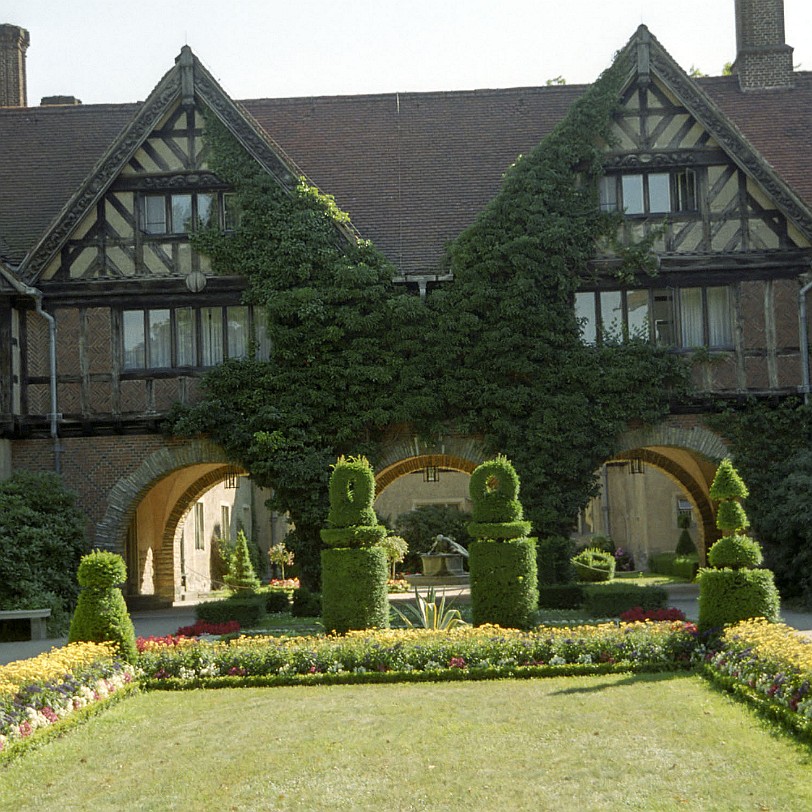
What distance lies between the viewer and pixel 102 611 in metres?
15.0

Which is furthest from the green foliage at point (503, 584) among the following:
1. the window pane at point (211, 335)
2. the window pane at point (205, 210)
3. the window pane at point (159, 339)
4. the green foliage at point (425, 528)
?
the green foliage at point (425, 528)

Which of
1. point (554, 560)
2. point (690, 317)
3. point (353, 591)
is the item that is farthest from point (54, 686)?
point (690, 317)

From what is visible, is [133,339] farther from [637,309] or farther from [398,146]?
[637,309]

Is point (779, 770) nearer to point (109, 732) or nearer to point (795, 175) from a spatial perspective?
point (109, 732)

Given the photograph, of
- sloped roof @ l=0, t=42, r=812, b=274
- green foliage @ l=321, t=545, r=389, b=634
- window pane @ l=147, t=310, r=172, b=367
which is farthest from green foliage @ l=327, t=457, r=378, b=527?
window pane @ l=147, t=310, r=172, b=367

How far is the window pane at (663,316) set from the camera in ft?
80.1

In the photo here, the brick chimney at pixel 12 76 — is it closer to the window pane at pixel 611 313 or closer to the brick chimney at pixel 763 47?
the window pane at pixel 611 313

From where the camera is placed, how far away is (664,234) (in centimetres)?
2434

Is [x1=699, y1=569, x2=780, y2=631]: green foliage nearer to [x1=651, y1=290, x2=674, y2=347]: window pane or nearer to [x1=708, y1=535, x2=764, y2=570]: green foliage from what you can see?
[x1=708, y1=535, x2=764, y2=570]: green foliage

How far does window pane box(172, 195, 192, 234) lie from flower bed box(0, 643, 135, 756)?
1171cm

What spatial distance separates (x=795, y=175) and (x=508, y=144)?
5.81 m

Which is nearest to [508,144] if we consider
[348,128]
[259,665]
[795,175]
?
[348,128]

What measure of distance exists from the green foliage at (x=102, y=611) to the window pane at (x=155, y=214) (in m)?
10.8

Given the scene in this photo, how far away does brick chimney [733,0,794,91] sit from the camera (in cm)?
2788
